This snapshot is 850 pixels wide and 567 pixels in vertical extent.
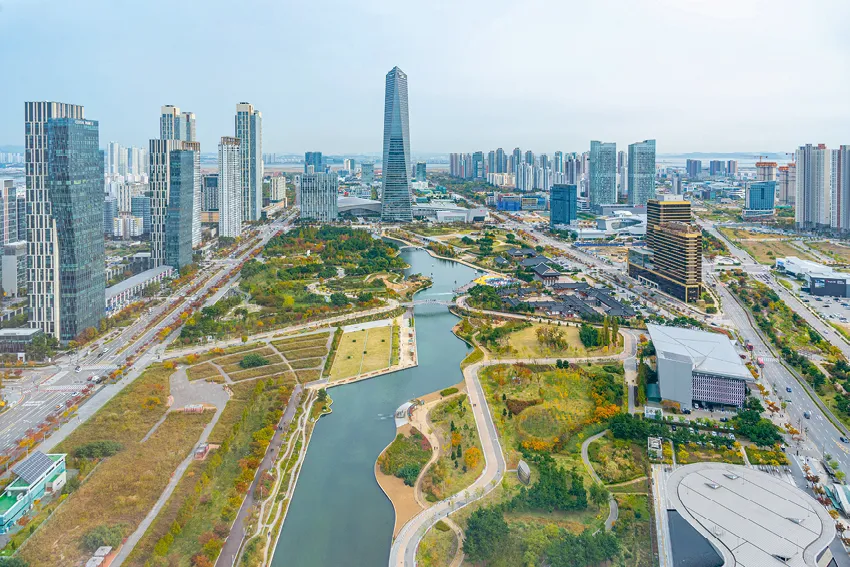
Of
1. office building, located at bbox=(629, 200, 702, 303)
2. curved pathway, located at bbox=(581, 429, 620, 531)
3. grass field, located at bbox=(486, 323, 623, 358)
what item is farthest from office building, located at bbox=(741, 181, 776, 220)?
curved pathway, located at bbox=(581, 429, 620, 531)

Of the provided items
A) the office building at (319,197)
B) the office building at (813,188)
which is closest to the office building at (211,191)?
the office building at (319,197)

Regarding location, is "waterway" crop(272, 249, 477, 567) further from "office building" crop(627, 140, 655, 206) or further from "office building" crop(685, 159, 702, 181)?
"office building" crop(685, 159, 702, 181)

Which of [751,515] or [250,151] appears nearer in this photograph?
[751,515]

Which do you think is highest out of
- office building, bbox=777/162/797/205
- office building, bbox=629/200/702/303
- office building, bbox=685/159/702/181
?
office building, bbox=685/159/702/181

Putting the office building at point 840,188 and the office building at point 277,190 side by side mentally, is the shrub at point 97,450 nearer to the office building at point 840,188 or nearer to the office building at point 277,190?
the office building at point 840,188

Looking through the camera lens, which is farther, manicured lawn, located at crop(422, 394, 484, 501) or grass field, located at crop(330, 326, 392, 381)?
grass field, located at crop(330, 326, 392, 381)

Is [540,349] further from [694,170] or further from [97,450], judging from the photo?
[694,170]

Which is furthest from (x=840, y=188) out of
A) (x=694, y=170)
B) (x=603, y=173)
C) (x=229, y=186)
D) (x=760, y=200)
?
(x=694, y=170)
